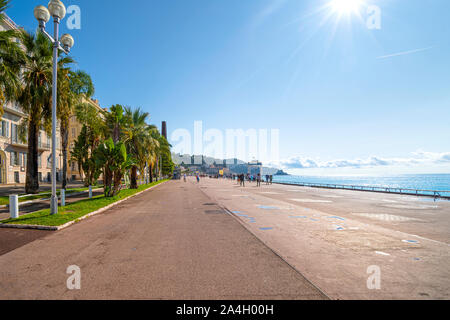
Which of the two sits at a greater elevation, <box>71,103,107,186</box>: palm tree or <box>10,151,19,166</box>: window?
<box>71,103,107,186</box>: palm tree

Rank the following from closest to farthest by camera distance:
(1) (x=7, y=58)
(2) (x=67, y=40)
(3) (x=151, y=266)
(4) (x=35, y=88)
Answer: (3) (x=151, y=266), (2) (x=67, y=40), (1) (x=7, y=58), (4) (x=35, y=88)

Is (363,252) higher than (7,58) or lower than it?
lower

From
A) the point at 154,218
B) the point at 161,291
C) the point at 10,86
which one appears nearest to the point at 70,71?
the point at 10,86

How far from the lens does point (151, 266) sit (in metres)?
4.19

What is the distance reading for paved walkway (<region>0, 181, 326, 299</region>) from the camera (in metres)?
3.28

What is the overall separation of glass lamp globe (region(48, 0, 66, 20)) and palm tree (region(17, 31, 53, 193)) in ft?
26.4

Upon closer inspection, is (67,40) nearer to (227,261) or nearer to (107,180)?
(107,180)

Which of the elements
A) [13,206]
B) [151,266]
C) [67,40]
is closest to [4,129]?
[67,40]

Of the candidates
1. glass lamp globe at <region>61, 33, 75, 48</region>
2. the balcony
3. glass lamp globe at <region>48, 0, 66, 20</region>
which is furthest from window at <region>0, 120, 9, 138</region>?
glass lamp globe at <region>48, 0, 66, 20</region>

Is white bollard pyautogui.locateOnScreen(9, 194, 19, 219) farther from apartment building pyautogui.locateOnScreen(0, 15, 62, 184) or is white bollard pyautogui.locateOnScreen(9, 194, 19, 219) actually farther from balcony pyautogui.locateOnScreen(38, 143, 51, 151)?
balcony pyautogui.locateOnScreen(38, 143, 51, 151)

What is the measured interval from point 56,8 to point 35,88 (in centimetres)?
855

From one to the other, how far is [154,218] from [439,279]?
8.58 m
